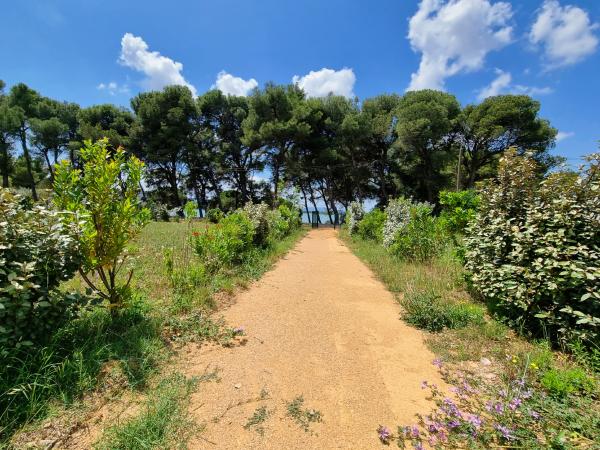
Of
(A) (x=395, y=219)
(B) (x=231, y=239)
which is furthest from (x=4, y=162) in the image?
(A) (x=395, y=219)

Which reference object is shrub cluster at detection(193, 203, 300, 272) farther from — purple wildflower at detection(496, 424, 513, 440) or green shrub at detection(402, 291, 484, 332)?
purple wildflower at detection(496, 424, 513, 440)

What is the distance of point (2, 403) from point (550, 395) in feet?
12.8

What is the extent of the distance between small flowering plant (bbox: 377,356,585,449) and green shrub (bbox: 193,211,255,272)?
3977 mm

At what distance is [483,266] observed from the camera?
3.55 m

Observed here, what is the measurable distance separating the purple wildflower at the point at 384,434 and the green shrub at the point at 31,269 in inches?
98.2

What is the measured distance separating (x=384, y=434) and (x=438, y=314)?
206cm

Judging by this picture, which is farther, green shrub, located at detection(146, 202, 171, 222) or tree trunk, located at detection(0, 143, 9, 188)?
tree trunk, located at detection(0, 143, 9, 188)

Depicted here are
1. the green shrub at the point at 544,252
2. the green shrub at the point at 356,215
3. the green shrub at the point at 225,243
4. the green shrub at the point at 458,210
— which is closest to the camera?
the green shrub at the point at 544,252

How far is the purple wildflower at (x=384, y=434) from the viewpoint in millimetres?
1786

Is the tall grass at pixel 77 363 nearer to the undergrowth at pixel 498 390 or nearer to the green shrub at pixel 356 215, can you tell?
the undergrowth at pixel 498 390

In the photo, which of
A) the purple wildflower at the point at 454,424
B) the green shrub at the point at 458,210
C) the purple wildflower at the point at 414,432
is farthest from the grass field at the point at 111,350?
the green shrub at the point at 458,210

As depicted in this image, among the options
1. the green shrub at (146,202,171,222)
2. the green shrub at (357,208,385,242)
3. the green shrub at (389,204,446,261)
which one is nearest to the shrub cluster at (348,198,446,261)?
the green shrub at (389,204,446,261)

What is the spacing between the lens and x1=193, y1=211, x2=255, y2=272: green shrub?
5.14m

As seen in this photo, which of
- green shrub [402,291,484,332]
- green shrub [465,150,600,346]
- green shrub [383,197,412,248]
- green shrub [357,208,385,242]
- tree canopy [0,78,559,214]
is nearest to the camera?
green shrub [465,150,600,346]
